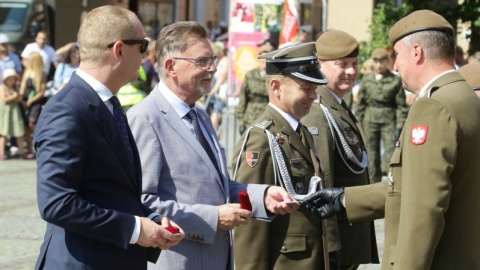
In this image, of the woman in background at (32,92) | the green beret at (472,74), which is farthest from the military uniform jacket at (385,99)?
the green beret at (472,74)

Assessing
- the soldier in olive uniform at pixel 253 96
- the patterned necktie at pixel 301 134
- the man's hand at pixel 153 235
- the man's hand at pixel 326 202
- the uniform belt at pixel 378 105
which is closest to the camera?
the man's hand at pixel 153 235

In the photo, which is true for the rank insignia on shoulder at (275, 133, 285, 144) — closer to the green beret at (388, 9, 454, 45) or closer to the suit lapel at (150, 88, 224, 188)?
the suit lapel at (150, 88, 224, 188)

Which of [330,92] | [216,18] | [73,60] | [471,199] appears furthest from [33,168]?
[216,18]

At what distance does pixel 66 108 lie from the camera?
3924mm

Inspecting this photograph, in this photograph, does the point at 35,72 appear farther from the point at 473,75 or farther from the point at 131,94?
the point at 473,75

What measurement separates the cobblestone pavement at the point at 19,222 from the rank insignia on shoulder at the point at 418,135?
5.19 m

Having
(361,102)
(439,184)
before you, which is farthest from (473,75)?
(361,102)

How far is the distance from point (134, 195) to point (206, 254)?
733 mm

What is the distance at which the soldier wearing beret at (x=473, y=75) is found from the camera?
5.77m

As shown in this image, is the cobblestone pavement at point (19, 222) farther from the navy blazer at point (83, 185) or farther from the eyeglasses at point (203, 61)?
the navy blazer at point (83, 185)

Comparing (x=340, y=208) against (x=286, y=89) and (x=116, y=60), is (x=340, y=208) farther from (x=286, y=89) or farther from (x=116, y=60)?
(x=116, y=60)

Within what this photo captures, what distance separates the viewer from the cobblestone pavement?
30.8 feet

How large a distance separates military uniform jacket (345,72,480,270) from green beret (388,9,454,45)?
0.72 feet

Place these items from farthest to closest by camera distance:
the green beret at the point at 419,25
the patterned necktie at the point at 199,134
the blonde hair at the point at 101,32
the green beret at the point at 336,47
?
the green beret at the point at 336,47, the patterned necktie at the point at 199,134, the green beret at the point at 419,25, the blonde hair at the point at 101,32
